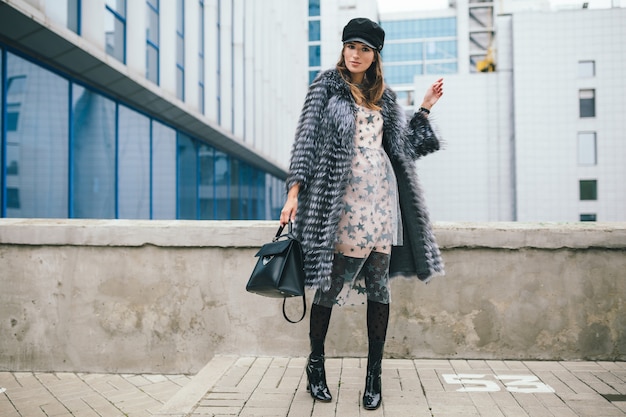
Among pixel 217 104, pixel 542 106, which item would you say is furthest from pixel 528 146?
pixel 217 104

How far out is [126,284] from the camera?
405 cm

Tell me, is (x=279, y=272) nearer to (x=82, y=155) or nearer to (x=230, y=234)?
(x=230, y=234)

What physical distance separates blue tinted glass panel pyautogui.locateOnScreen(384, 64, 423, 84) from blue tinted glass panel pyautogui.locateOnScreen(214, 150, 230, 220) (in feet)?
236

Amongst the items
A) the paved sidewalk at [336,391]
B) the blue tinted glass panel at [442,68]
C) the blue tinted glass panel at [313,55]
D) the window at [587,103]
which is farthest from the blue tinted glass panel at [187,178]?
the blue tinted glass panel at [442,68]

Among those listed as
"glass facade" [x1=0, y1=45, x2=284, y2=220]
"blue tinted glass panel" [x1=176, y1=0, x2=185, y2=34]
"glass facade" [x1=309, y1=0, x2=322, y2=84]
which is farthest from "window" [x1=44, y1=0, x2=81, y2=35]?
"glass facade" [x1=309, y1=0, x2=322, y2=84]

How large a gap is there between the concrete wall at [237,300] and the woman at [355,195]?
0.87 metres

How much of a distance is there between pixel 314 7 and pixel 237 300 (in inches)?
2498

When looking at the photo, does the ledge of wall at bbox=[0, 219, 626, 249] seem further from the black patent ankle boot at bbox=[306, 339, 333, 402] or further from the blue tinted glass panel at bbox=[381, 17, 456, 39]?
the blue tinted glass panel at bbox=[381, 17, 456, 39]

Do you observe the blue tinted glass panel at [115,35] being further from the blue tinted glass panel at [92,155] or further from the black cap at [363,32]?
the black cap at [363,32]

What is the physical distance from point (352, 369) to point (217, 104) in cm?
1737

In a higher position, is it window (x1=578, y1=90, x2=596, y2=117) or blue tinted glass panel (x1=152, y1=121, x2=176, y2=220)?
window (x1=578, y1=90, x2=596, y2=117)

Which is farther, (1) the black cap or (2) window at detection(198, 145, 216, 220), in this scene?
(2) window at detection(198, 145, 216, 220)

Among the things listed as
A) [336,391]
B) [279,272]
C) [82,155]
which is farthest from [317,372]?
[82,155]

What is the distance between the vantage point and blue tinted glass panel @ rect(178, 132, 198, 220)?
56.7 ft
